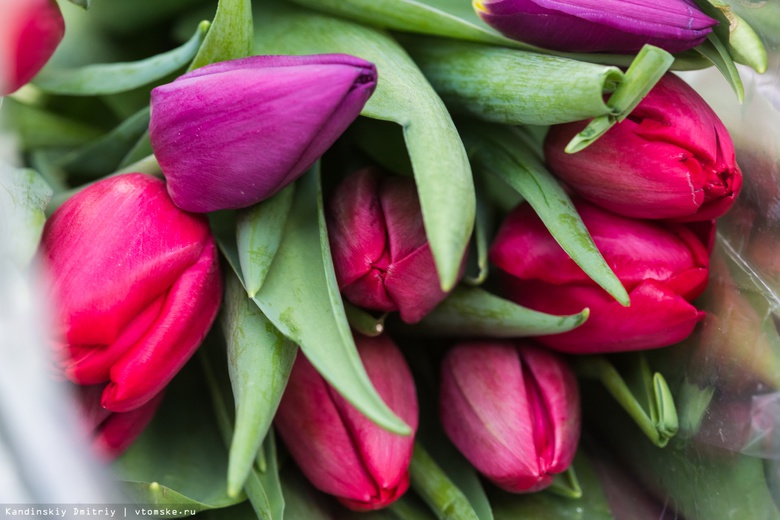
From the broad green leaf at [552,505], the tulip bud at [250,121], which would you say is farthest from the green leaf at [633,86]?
the broad green leaf at [552,505]

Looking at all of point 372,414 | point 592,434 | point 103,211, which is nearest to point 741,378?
point 592,434

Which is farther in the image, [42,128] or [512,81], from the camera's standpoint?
[42,128]

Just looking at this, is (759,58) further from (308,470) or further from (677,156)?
(308,470)

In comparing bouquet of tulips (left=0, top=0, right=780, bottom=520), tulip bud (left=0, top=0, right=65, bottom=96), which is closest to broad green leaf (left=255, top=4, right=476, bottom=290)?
bouquet of tulips (left=0, top=0, right=780, bottom=520)

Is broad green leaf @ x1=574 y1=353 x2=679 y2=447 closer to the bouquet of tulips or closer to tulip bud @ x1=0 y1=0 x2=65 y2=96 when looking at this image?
the bouquet of tulips

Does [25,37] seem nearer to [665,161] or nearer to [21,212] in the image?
[21,212]

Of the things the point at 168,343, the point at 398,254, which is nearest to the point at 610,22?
the point at 398,254
